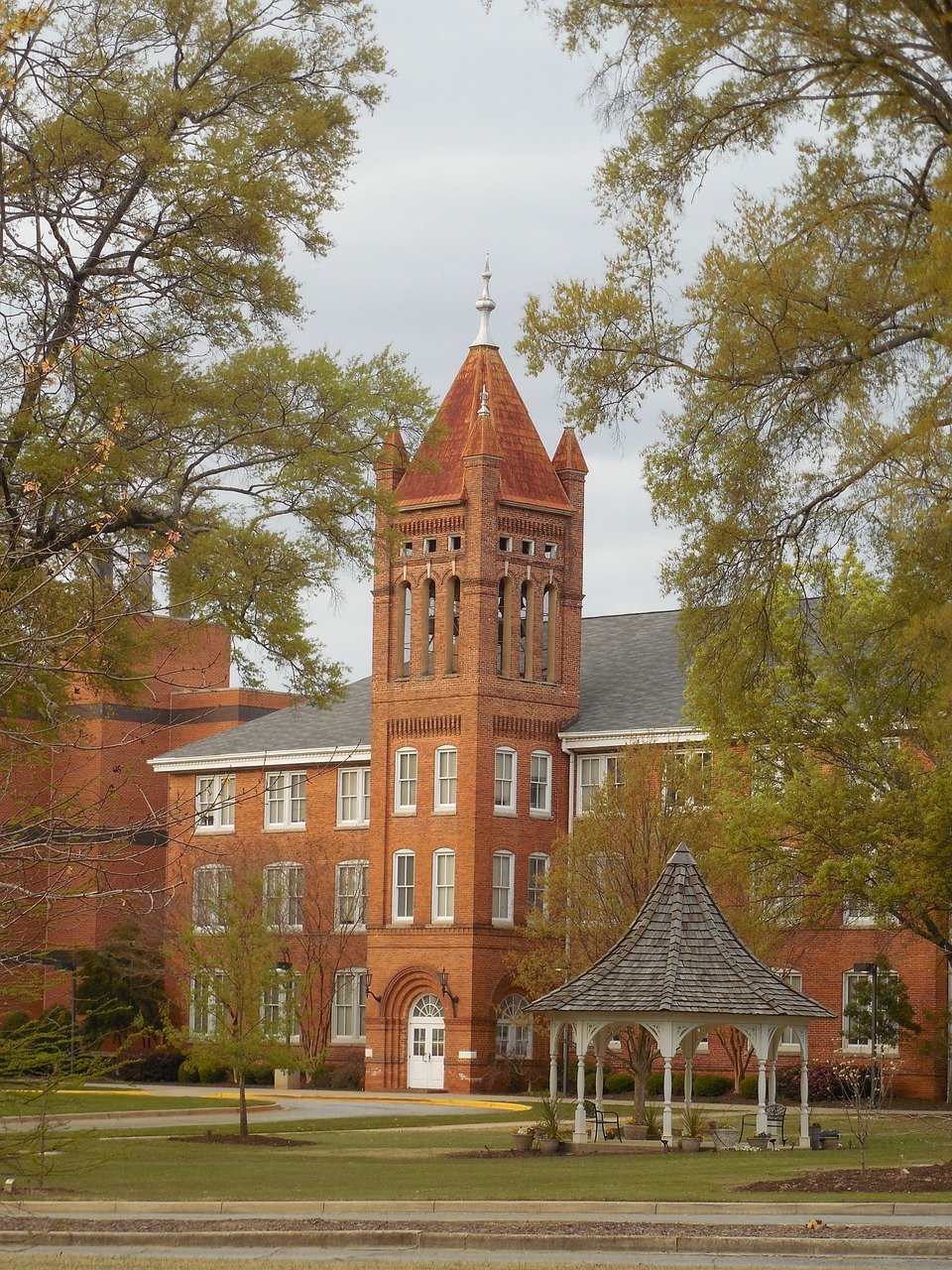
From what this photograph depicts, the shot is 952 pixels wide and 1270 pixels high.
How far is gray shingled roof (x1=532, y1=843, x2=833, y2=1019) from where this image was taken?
31.4 m

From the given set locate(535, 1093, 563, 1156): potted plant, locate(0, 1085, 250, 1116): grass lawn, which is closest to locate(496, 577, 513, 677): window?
locate(0, 1085, 250, 1116): grass lawn

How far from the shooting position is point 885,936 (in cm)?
4981

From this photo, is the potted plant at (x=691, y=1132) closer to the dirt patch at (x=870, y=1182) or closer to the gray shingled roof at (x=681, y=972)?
the gray shingled roof at (x=681, y=972)

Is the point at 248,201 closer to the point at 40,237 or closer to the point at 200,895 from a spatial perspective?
the point at 40,237

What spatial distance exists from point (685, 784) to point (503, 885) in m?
12.9

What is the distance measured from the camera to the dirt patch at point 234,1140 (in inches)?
1245

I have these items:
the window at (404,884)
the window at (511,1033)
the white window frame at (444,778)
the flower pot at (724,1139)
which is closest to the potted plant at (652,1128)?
the flower pot at (724,1139)

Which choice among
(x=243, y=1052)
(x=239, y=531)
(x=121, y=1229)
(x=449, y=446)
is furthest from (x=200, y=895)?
(x=121, y=1229)

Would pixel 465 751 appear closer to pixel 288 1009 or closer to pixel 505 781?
pixel 505 781

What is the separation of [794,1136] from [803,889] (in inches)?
388

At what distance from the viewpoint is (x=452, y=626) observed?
5731cm

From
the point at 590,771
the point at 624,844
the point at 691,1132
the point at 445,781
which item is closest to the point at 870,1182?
the point at 691,1132

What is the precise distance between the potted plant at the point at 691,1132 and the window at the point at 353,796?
29.4 m

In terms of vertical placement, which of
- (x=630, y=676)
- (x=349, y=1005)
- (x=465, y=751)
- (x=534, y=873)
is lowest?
(x=349, y=1005)
